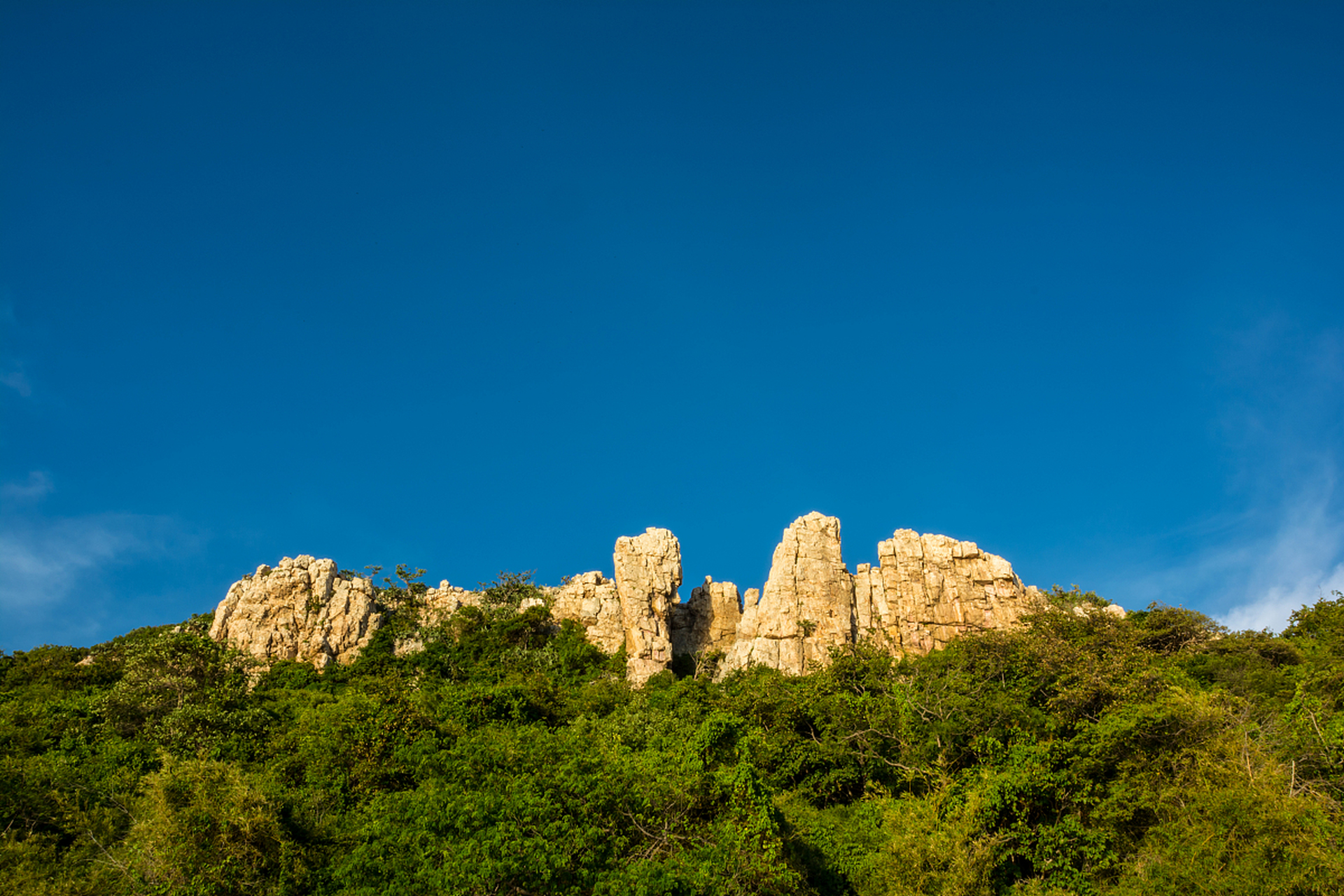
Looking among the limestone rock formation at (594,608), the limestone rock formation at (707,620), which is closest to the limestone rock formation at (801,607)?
the limestone rock formation at (707,620)

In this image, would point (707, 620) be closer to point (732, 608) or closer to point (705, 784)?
point (732, 608)

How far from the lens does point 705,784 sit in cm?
2106

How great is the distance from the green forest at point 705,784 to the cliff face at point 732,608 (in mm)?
10114

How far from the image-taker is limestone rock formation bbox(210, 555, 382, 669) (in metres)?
50.9

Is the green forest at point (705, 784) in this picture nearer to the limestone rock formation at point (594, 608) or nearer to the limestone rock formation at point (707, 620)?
the limestone rock formation at point (594, 608)

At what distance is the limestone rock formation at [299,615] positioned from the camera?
167 feet

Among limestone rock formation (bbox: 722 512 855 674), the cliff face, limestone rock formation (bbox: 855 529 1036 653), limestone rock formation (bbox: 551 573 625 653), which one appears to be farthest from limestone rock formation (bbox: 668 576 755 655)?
limestone rock formation (bbox: 855 529 1036 653)

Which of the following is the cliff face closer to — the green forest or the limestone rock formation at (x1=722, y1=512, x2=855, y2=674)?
the limestone rock formation at (x1=722, y1=512, x2=855, y2=674)

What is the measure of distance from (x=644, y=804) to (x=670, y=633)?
131ft

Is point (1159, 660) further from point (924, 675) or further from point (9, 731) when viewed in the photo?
point (9, 731)

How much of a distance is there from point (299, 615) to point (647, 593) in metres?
23.7

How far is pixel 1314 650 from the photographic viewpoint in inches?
1732

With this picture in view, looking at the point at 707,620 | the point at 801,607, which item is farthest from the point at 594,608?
the point at 801,607

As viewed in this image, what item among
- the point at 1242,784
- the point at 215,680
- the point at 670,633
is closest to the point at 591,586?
the point at 670,633
